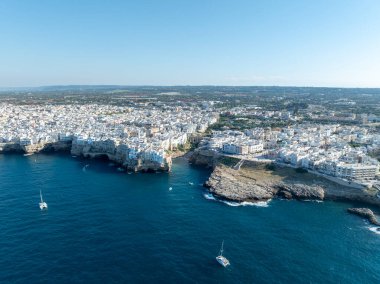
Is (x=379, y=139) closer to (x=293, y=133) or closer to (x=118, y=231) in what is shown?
(x=293, y=133)

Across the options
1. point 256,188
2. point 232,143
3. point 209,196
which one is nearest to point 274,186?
point 256,188

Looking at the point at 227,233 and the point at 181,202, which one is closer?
the point at 227,233

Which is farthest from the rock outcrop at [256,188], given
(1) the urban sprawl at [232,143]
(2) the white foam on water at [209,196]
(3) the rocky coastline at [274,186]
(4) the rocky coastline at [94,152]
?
(4) the rocky coastline at [94,152]

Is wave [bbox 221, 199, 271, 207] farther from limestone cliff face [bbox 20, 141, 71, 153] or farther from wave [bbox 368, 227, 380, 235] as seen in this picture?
limestone cliff face [bbox 20, 141, 71, 153]

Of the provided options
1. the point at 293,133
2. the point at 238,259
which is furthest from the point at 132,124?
the point at 238,259

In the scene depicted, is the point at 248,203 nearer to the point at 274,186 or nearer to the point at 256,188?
the point at 256,188

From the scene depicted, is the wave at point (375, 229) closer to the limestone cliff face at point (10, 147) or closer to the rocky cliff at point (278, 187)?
the rocky cliff at point (278, 187)
